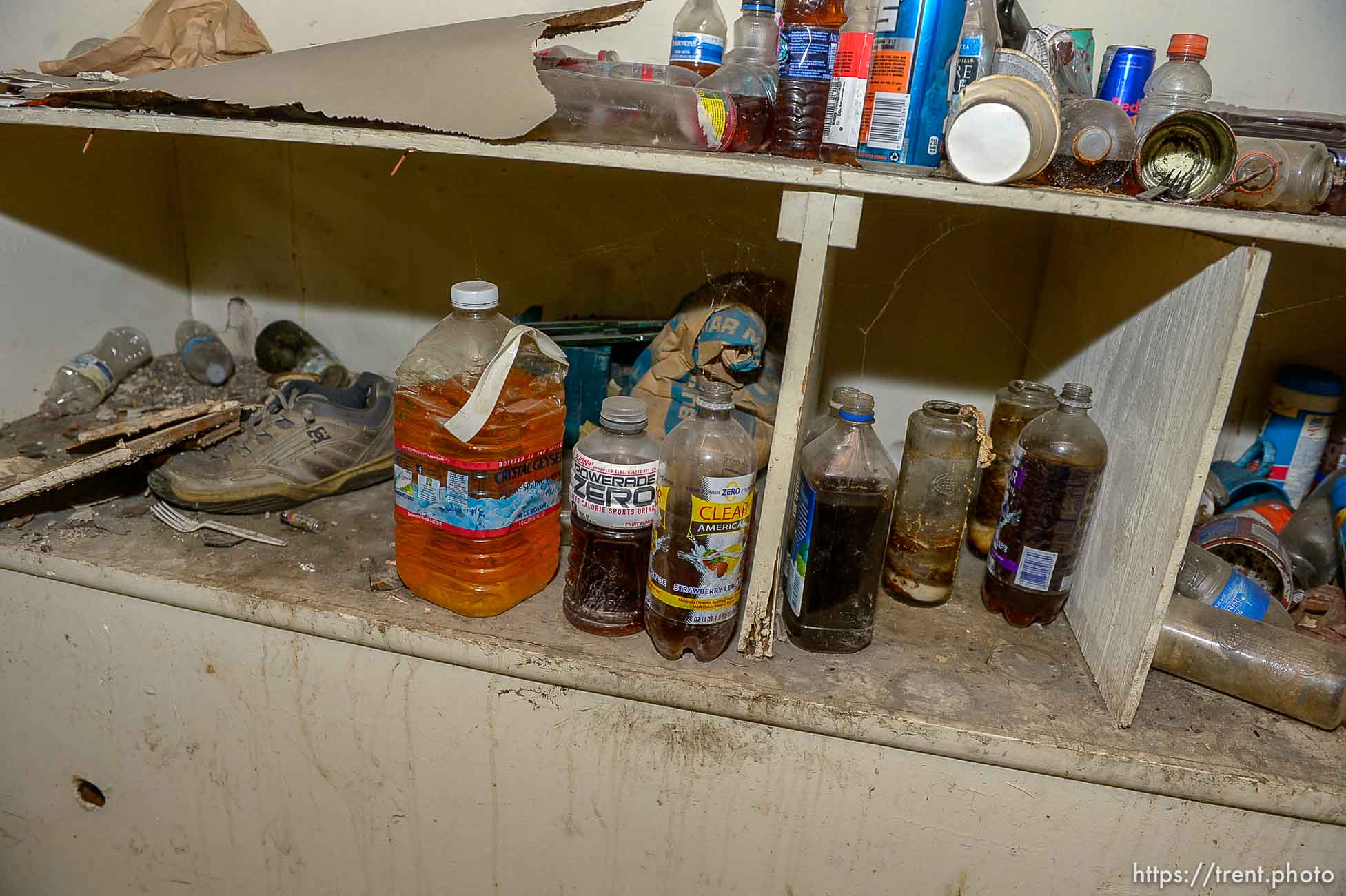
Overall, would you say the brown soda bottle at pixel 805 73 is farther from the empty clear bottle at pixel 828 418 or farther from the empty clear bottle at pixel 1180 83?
Answer: the empty clear bottle at pixel 1180 83

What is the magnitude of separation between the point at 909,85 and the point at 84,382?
1373mm

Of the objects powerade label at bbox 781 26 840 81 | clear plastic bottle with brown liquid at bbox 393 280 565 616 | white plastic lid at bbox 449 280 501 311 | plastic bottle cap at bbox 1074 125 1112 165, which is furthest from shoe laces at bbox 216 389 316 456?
plastic bottle cap at bbox 1074 125 1112 165

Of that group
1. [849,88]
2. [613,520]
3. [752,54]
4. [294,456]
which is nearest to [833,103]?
[849,88]

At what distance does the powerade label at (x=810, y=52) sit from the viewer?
2.97ft

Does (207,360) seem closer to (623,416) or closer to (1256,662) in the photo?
(623,416)

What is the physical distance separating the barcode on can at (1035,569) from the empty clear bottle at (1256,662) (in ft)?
0.47

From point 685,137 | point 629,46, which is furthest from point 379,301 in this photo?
point 685,137

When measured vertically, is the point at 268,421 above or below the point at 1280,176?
below

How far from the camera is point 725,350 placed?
4.03ft

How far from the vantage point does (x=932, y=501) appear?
3.66 ft

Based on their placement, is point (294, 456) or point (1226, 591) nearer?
point (1226, 591)

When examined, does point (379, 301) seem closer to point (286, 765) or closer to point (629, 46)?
point (629, 46)

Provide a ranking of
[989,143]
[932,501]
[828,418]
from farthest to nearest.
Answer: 1. [828,418]
2. [932,501]
3. [989,143]

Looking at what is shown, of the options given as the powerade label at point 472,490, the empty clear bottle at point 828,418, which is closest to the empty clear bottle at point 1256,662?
the empty clear bottle at point 828,418
